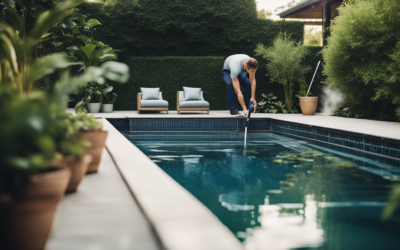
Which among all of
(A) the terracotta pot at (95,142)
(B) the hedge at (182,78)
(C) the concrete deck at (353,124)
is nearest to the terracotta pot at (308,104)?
(B) the hedge at (182,78)

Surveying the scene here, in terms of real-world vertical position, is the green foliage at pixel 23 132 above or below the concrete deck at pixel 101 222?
above

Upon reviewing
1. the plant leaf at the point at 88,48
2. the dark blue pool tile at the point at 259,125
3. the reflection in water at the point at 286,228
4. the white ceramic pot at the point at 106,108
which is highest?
the plant leaf at the point at 88,48

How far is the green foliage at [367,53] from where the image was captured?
714 cm

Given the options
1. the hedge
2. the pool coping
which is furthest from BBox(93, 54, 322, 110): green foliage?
the pool coping

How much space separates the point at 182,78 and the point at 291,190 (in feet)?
28.2

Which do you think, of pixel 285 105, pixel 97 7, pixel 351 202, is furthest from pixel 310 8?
pixel 351 202

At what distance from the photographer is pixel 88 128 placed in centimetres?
218

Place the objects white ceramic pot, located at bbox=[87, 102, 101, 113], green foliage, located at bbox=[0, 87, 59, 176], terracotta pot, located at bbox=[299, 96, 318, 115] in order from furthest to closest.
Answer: terracotta pot, located at bbox=[299, 96, 318, 115] → white ceramic pot, located at bbox=[87, 102, 101, 113] → green foliage, located at bbox=[0, 87, 59, 176]

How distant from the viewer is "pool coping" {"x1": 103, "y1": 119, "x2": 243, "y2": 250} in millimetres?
1251

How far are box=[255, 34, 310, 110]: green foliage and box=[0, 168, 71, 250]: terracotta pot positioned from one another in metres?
9.65

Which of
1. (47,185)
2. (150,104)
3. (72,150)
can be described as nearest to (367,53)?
(150,104)

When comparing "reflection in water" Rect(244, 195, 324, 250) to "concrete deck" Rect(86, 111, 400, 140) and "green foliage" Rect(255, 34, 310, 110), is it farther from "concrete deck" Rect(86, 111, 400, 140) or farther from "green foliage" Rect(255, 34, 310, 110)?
"green foliage" Rect(255, 34, 310, 110)

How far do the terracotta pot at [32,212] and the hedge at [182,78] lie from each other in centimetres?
1023

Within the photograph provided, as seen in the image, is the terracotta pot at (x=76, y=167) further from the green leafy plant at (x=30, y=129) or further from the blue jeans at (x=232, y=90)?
the blue jeans at (x=232, y=90)
